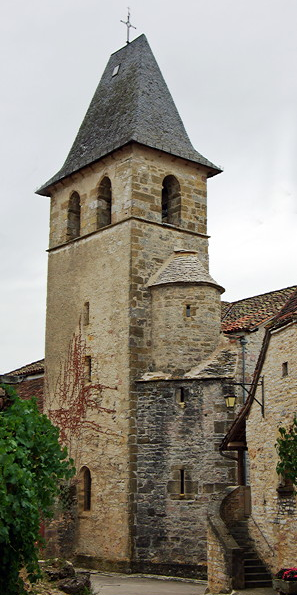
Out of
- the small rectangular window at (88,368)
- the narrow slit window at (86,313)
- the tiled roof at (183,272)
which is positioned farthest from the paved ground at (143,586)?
the tiled roof at (183,272)

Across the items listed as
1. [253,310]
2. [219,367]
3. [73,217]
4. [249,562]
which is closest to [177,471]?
[219,367]

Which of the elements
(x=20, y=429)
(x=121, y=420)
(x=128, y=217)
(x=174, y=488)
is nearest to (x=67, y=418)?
(x=121, y=420)

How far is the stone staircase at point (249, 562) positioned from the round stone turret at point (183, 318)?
509 cm

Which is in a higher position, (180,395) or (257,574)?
(180,395)

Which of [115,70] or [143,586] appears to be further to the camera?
[115,70]

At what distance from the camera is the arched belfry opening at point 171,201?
22516mm

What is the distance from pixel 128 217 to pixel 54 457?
39.7ft

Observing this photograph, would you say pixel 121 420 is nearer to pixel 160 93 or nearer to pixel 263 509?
pixel 263 509

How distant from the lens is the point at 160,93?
24.2 metres

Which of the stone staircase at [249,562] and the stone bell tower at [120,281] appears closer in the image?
the stone staircase at [249,562]

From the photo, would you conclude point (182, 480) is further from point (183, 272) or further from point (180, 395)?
point (183, 272)

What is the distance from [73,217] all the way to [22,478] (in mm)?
16344

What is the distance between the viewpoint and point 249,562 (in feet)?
47.3

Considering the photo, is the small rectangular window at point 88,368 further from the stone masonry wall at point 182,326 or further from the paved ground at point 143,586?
the paved ground at point 143,586
